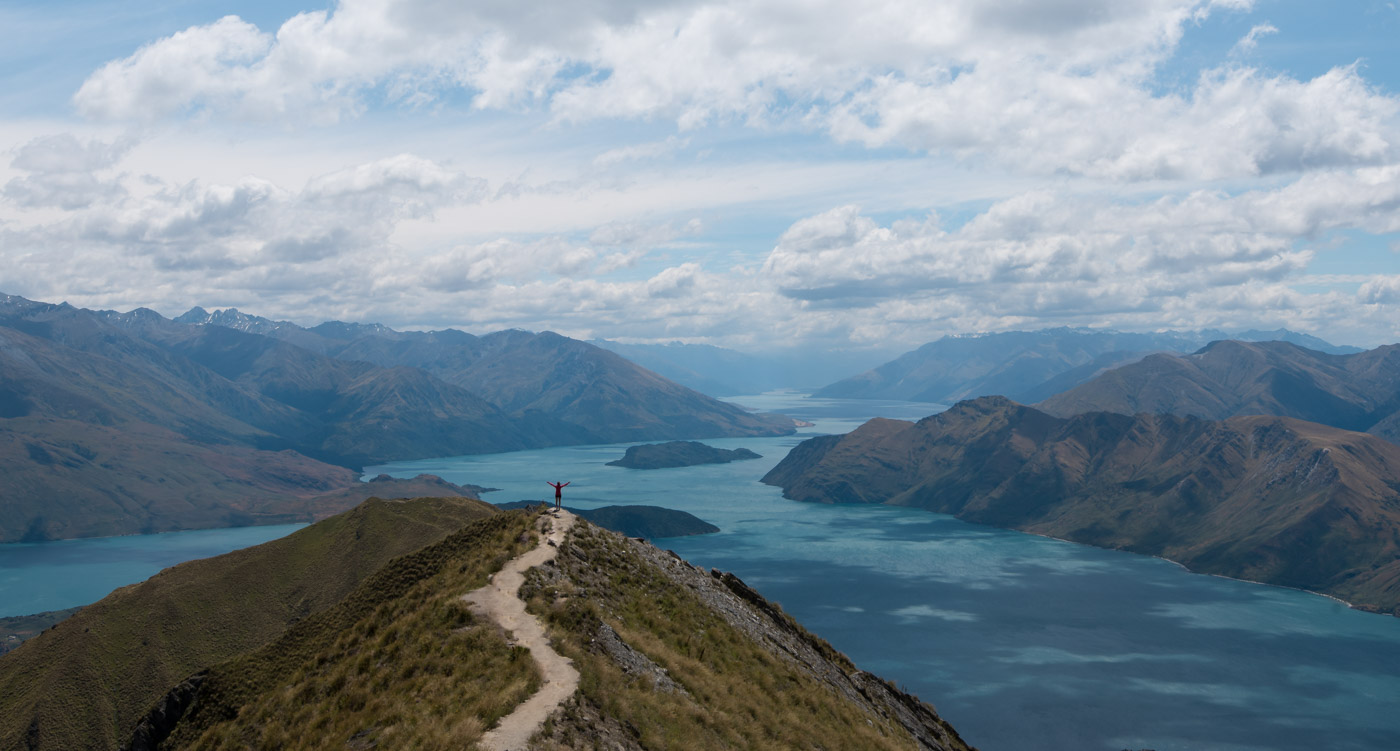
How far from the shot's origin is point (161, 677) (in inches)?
4651

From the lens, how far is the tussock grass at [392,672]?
3747 cm

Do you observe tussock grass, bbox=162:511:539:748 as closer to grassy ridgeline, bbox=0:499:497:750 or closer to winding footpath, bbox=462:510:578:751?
winding footpath, bbox=462:510:578:751

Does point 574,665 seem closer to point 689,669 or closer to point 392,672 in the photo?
point 689,669

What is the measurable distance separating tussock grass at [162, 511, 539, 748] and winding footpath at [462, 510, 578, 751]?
0.66 metres

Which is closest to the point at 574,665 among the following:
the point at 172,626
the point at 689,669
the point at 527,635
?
the point at 527,635

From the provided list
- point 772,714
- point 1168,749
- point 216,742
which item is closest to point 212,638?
point 216,742

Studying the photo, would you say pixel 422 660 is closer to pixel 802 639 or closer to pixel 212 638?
pixel 802 639

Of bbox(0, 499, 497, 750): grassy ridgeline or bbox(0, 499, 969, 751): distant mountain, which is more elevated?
bbox(0, 499, 969, 751): distant mountain

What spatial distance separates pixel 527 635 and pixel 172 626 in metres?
112

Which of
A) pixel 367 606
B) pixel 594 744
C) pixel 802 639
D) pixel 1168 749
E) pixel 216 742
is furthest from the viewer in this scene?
pixel 1168 749

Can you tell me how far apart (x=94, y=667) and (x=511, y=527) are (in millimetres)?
94524

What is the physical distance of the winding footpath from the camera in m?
33.6

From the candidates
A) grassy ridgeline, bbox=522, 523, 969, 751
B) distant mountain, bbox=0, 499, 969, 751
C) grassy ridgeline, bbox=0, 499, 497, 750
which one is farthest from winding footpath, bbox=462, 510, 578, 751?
grassy ridgeline, bbox=0, 499, 497, 750

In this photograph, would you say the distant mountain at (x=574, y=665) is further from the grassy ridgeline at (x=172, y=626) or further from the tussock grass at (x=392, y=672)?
the grassy ridgeline at (x=172, y=626)
